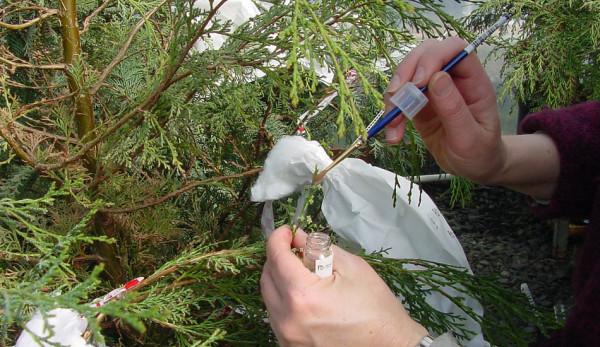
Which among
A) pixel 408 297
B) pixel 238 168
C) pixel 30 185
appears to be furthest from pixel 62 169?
pixel 408 297

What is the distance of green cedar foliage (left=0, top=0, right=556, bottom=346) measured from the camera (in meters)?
0.97

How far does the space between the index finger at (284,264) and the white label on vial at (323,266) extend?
0.02 metres

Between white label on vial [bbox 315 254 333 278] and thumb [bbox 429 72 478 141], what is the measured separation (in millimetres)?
408

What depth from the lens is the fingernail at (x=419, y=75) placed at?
1.05 meters

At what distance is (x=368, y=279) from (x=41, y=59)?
1.06m

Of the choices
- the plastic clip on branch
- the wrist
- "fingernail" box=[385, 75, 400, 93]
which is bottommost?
the wrist

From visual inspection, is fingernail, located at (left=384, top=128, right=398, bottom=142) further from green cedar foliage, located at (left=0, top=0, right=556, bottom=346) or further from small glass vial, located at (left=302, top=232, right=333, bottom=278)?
small glass vial, located at (left=302, top=232, right=333, bottom=278)

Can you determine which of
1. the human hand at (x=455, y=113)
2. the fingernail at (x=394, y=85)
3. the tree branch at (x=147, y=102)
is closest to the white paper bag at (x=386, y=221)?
the human hand at (x=455, y=113)

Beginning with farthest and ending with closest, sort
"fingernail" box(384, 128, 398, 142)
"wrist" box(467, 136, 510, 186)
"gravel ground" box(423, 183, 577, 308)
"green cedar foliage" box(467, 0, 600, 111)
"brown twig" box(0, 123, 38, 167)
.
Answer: "gravel ground" box(423, 183, 577, 308) < "green cedar foliage" box(467, 0, 600, 111) < "wrist" box(467, 136, 510, 186) < "fingernail" box(384, 128, 398, 142) < "brown twig" box(0, 123, 38, 167)

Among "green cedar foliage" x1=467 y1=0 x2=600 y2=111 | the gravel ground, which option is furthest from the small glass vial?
the gravel ground

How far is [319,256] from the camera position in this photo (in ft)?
2.77

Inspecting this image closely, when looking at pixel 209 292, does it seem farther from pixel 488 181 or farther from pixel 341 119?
pixel 488 181

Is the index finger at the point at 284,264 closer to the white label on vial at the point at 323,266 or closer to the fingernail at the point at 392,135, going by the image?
the white label on vial at the point at 323,266

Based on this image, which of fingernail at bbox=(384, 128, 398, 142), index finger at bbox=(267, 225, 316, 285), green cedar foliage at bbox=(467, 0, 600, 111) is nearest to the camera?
index finger at bbox=(267, 225, 316, 285)
